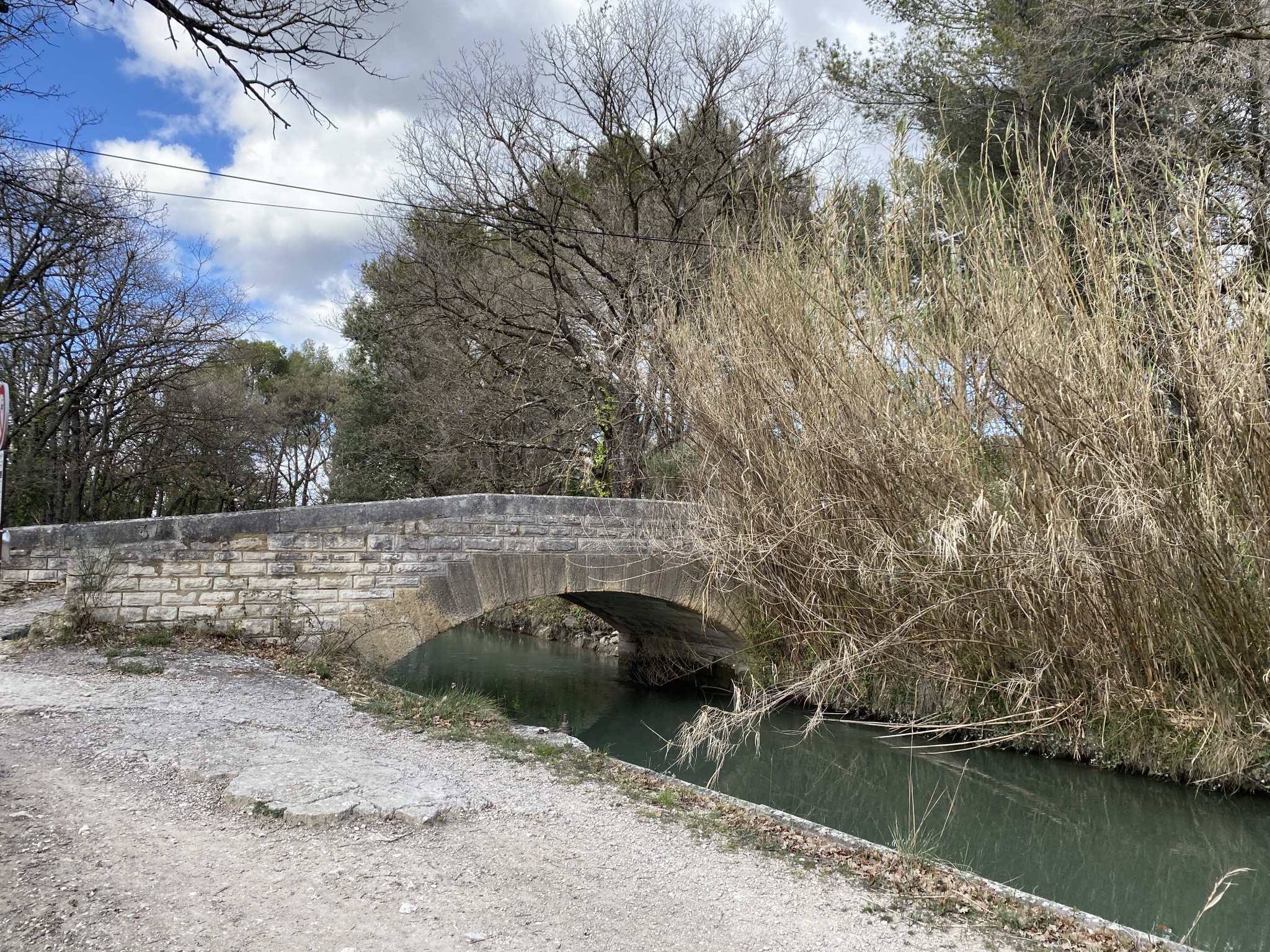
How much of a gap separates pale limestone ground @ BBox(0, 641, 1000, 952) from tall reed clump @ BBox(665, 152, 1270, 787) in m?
1.58

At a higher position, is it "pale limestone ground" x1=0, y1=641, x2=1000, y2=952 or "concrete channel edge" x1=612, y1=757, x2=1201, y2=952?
"pale limestone ground" x1=0, y1=641, x2=1000, y2=952

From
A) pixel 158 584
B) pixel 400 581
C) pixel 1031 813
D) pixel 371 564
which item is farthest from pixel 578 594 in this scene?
pixel 1031 813

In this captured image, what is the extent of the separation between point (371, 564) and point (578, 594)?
223 cm

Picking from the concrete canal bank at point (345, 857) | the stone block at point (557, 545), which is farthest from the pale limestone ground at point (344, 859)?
the stone block at point (557, 545)

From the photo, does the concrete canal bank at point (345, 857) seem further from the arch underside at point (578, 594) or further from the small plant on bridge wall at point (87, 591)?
the arch underside at point (578, 594)

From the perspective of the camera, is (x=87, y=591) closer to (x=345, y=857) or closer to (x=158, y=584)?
(x=158, y=584)

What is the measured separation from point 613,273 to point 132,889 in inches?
396

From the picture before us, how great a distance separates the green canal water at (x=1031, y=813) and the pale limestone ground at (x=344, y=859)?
1.89 meters

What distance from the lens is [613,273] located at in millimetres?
12039

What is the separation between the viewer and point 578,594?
8797 mm

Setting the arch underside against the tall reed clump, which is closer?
the tall reed clump

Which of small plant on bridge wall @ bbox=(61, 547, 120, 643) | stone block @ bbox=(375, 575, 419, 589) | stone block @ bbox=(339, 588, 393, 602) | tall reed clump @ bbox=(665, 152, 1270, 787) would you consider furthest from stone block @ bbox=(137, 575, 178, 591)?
tall reed clump @ bbox=(665, 152, 1270, 787)

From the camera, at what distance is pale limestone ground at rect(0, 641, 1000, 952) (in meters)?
2.79

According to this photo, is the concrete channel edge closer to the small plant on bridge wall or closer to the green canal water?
the green canal water
